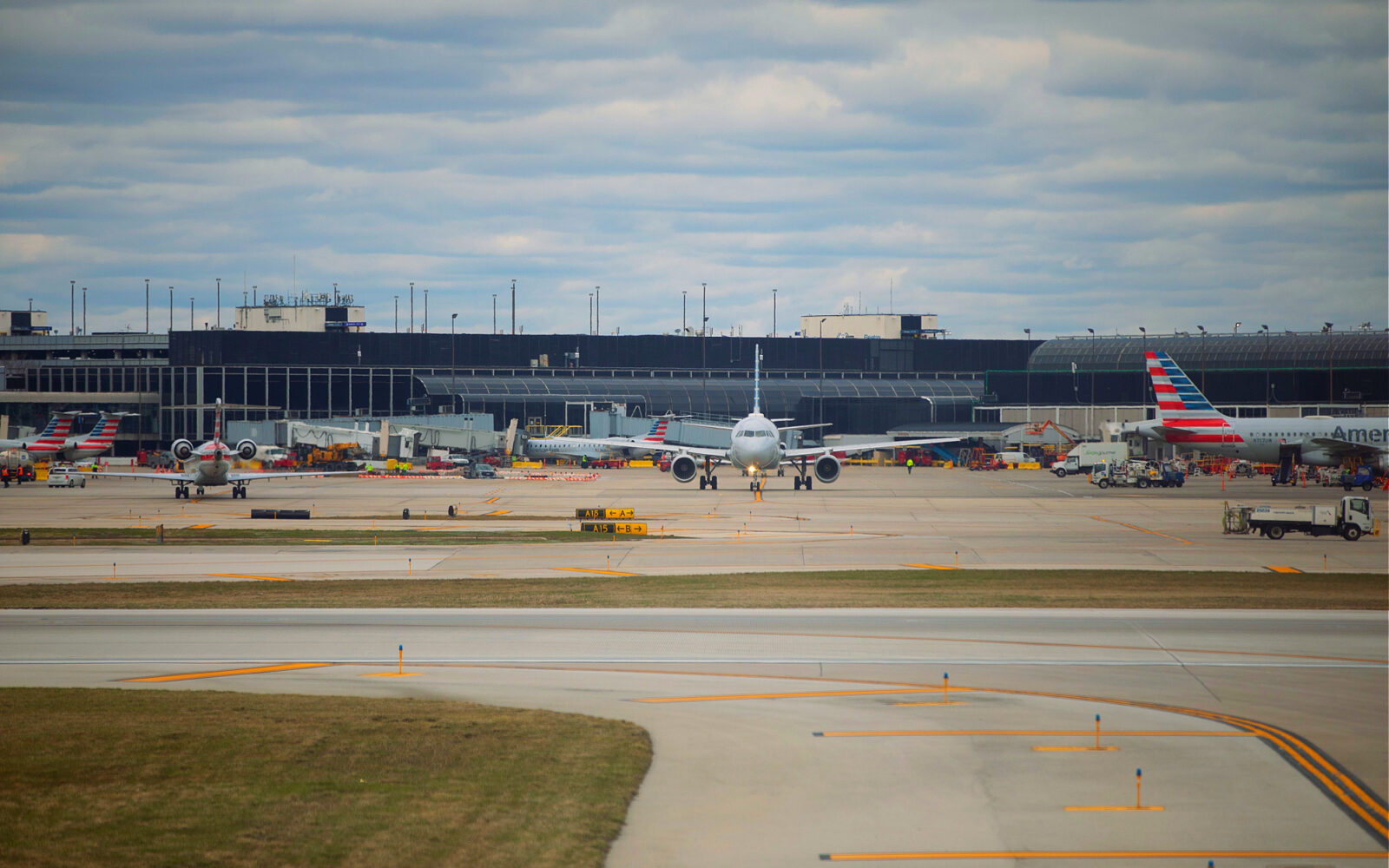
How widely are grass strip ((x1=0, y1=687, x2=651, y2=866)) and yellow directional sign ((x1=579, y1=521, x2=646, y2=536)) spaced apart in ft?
105

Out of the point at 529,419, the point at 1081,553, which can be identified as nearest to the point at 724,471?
the point at 529,419

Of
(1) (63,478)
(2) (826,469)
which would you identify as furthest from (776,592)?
(1) (63,478)

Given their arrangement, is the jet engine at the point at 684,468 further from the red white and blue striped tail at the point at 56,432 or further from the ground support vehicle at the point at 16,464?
the red white and blue striped tail at the point at 56,432

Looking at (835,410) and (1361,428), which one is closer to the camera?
(1361,428)

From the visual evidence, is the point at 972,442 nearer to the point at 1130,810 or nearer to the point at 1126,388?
the point at 1126,388

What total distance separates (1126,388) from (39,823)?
16285 centimetres

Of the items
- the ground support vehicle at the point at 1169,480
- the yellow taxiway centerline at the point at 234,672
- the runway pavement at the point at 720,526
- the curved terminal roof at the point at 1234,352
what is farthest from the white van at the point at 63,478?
the curved terminal roof at the point at 1234,352

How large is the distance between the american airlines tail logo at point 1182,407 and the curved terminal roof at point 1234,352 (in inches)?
2831

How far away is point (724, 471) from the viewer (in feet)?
416

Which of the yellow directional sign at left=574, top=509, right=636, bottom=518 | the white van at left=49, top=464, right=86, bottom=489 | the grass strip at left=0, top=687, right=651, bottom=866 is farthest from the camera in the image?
the white van at left=49, top=464, right=86, bottom=489

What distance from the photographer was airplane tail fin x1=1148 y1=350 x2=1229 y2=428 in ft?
284

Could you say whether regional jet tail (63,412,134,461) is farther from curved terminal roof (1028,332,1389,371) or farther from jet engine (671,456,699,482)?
curved terminal roof (1028,332,1389,371)

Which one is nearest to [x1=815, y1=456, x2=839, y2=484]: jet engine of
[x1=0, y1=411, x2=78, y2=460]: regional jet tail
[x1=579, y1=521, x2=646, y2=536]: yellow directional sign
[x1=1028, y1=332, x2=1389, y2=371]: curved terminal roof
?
[x1=579, y1=521, x2=646, y2=536]: yellow directional sign

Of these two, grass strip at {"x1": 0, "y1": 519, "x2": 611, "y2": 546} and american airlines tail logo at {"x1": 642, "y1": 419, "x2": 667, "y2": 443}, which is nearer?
grass strip at {"x1": 0, "y1": 519, "x2": 611, "y2": 546}
